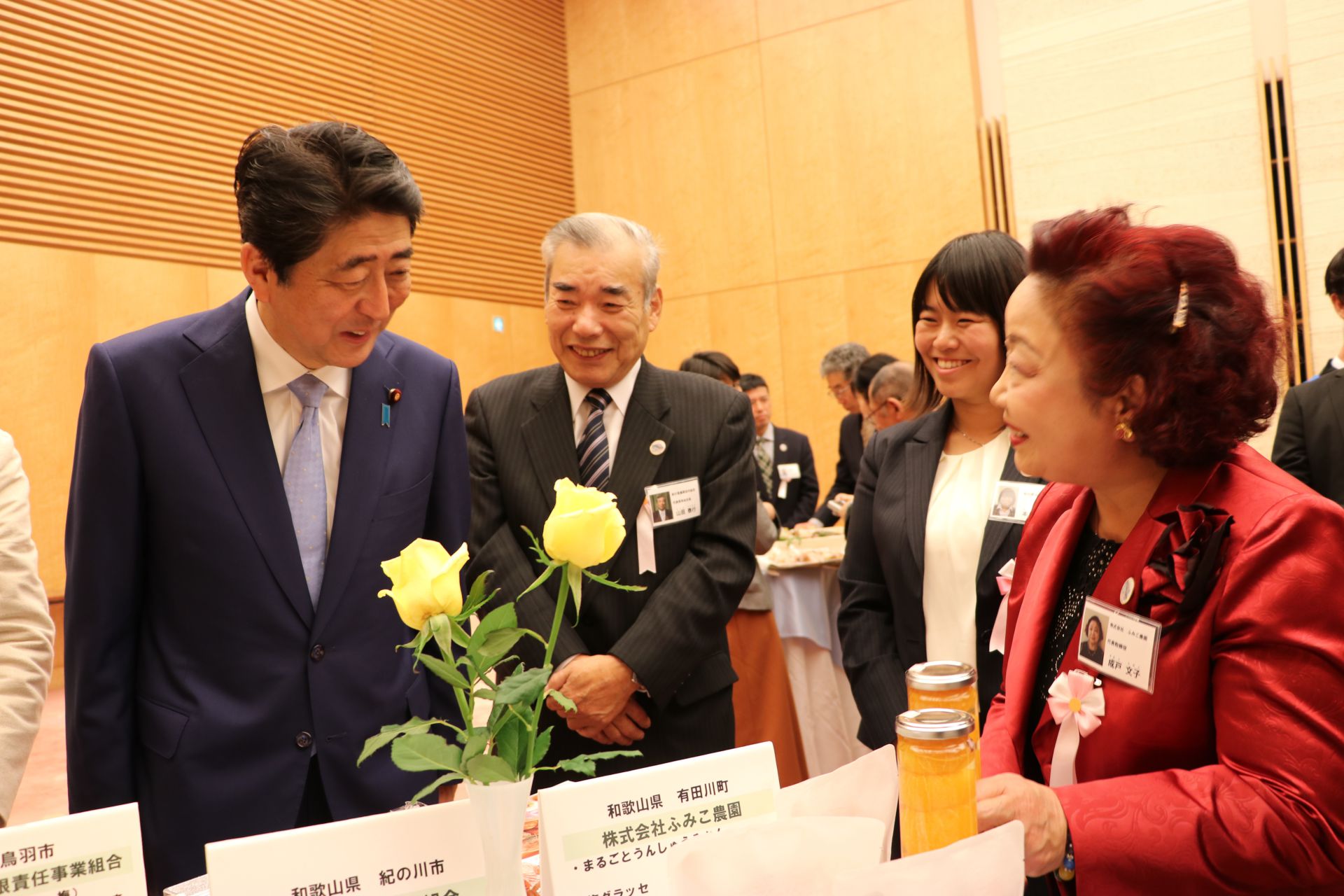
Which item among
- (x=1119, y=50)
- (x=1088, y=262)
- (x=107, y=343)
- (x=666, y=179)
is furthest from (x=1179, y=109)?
(x=107, y=343)

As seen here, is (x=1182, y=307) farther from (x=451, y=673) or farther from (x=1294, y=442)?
(x=1294, y=442)

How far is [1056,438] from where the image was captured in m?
1.33

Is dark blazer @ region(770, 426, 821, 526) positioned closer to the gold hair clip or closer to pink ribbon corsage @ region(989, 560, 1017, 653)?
pink ribbon corsage @ region(989, 560, 1017, 653)

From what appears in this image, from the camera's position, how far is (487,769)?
97cm

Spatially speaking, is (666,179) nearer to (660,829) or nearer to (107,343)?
(107,343)

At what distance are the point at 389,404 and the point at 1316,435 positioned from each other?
321 centimetres

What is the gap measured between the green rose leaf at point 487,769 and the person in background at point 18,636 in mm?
1068

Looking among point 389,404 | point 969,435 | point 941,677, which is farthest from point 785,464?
point 941,677

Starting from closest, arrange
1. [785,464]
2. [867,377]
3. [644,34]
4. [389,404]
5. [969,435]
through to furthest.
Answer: [389,404] < [969,435] < [867,377] < [785,464] < [644,34]

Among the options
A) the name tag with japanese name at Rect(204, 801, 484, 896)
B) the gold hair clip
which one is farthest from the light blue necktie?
the gold hair clip

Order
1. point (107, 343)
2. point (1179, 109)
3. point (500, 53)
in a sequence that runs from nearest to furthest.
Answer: point (107, 343), point (1179, 109), point (500, 53)

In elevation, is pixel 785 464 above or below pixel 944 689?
above

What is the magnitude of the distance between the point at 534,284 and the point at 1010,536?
8.28 m

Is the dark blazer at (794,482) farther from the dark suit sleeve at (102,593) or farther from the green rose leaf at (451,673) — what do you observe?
the green rose leaf at (451,673)
